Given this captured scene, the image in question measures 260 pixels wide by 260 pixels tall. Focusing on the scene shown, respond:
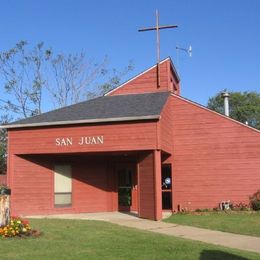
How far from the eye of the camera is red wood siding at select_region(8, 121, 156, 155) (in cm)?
1958

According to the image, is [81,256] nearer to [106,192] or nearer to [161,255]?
[161,255]

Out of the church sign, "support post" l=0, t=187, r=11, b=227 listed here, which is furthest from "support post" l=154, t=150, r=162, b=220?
"support post" l=0, t=187, r=11, b=227

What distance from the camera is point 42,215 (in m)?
22.2

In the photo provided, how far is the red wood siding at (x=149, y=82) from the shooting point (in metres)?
26.2

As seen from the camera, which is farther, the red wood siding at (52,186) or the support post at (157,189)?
the red wood siding at (52,186)

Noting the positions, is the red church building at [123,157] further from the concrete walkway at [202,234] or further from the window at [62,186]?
the concrete walkway at [202,234]

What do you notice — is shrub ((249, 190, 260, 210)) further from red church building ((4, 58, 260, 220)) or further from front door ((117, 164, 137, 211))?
front door ((117, 164, 137, 211))

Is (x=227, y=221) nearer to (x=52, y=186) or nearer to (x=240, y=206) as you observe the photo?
(x=240, y=206)

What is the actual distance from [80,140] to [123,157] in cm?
381

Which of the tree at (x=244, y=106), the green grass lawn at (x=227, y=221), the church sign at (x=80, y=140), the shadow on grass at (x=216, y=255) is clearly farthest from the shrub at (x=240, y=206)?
the tree at (x=244, y=106)

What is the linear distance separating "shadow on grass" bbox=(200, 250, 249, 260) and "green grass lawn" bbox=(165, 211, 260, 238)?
4363mm

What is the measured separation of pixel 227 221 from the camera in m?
18.0

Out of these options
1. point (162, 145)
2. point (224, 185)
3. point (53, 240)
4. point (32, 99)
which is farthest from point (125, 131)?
point (32, 99)

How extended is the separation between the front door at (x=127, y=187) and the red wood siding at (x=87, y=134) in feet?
13.4
